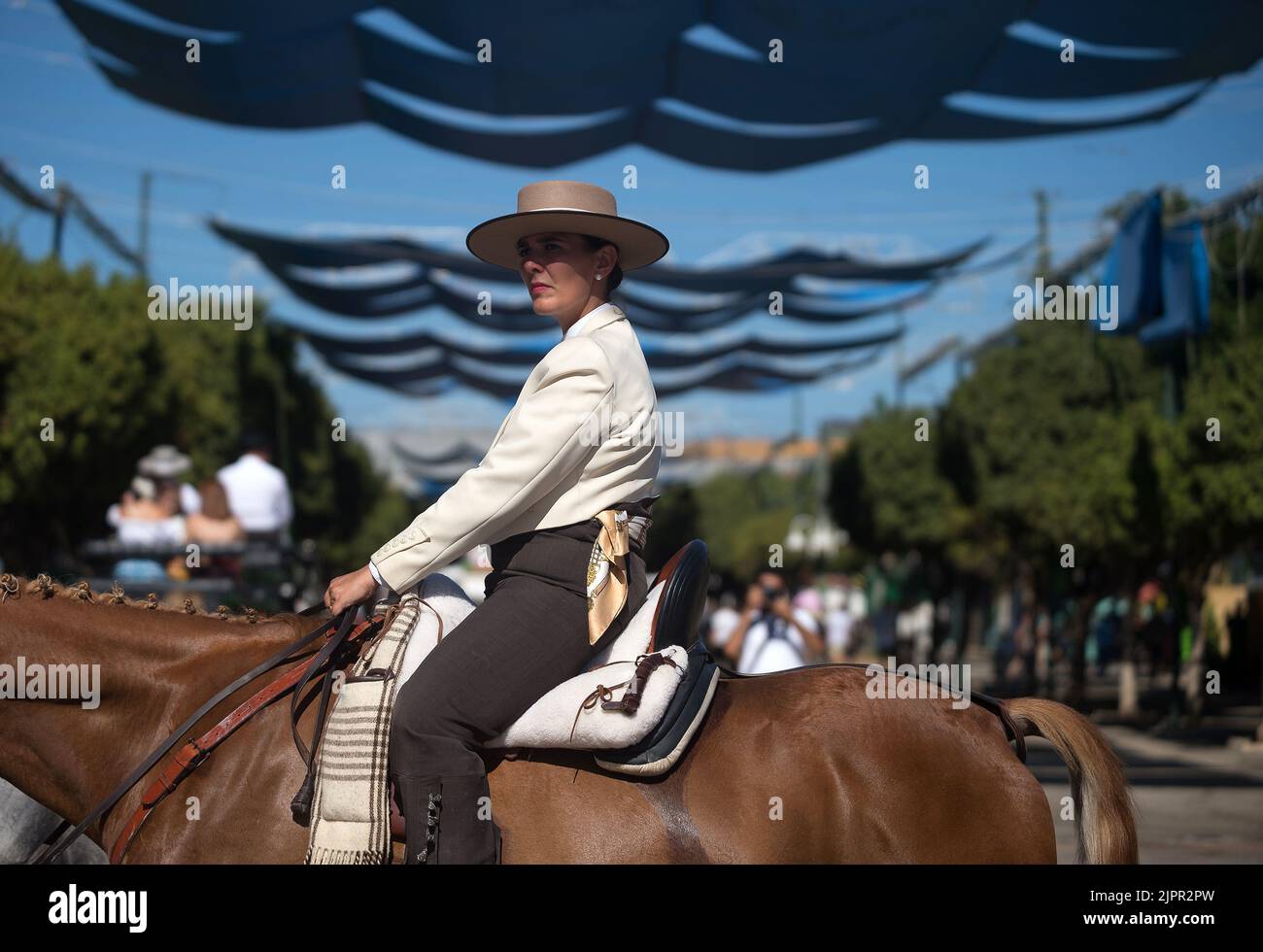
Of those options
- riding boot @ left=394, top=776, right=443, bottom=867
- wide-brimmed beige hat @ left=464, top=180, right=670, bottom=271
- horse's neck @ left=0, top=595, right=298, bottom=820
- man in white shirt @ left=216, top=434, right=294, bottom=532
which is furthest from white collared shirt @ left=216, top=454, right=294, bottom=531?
riding boot @ left=394, top=776, right=443, bottom=867

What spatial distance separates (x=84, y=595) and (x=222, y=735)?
0.66 metres

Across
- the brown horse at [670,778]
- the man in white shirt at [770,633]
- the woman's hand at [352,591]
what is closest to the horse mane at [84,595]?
the brown horse at [670,778]

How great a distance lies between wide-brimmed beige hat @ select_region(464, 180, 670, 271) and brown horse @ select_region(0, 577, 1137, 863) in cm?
142

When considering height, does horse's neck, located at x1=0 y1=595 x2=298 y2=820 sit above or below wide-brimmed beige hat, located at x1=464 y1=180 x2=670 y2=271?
below

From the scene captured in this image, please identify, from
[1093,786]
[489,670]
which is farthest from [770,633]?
[489,670]

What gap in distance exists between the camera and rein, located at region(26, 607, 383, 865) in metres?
3.82

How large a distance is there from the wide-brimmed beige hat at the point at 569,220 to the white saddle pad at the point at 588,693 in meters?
1.08

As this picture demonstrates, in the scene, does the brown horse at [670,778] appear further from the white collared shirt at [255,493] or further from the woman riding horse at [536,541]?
the white collared shirt at [255,493]

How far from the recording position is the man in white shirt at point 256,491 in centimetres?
1165

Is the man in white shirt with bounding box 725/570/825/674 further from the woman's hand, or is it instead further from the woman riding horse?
the woman's hand

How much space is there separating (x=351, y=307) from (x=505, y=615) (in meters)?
17.2
